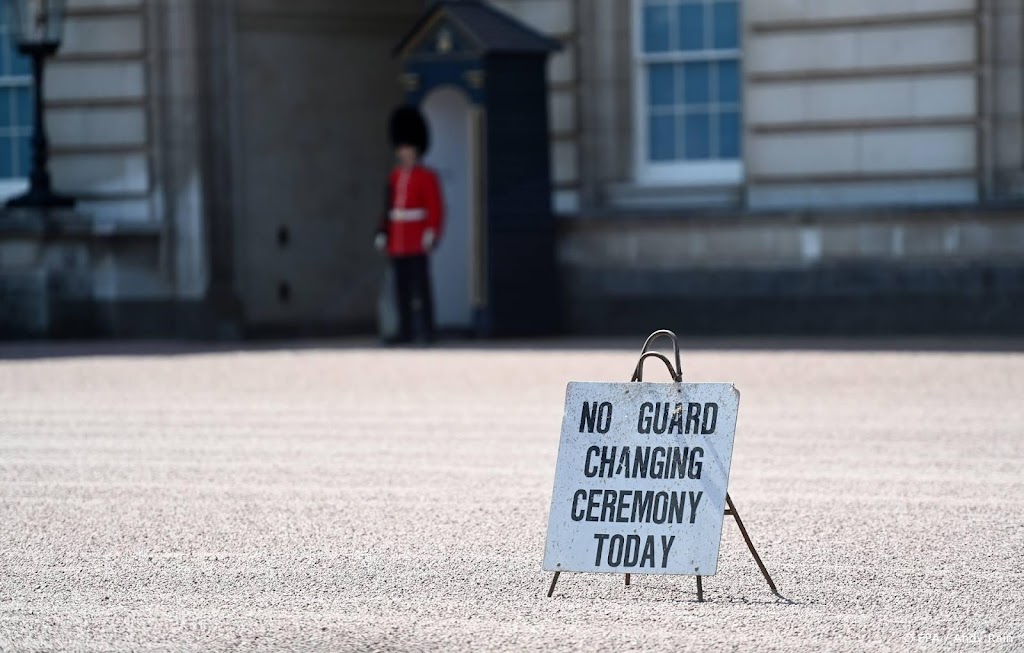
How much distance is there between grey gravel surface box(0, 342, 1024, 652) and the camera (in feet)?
19.6

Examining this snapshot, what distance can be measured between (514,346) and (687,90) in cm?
316

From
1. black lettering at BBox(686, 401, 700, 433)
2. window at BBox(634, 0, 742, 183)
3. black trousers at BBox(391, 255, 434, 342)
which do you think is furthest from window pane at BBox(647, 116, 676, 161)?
black lettering at BBox(686, 401, 700, 433)

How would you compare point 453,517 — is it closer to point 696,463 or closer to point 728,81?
point 696,463

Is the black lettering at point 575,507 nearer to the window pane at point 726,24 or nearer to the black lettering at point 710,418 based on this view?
the black lettering at point 710,418

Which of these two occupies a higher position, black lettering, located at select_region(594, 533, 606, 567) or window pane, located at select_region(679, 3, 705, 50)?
window pane, located at select_region(679, 3, 705, 50)

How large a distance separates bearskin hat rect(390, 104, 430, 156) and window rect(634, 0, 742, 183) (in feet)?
6.34

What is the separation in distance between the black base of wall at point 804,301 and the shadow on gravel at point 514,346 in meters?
0.23

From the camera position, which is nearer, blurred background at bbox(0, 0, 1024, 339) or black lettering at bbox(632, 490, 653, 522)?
black lettering at bbox(632, 490, 653, 522)

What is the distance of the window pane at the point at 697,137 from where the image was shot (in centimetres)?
1889

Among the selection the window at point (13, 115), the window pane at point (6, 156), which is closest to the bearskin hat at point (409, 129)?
the window at point (13, 115)

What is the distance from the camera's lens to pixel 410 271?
59.8 ft

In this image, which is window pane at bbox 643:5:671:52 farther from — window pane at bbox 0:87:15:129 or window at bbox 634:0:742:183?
window pane at bbox 0:87:15:129

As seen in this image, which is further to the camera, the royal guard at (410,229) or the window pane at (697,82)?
the window pane at (697,82)

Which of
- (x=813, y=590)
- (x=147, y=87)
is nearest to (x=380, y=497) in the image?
(x=813, y=590)
